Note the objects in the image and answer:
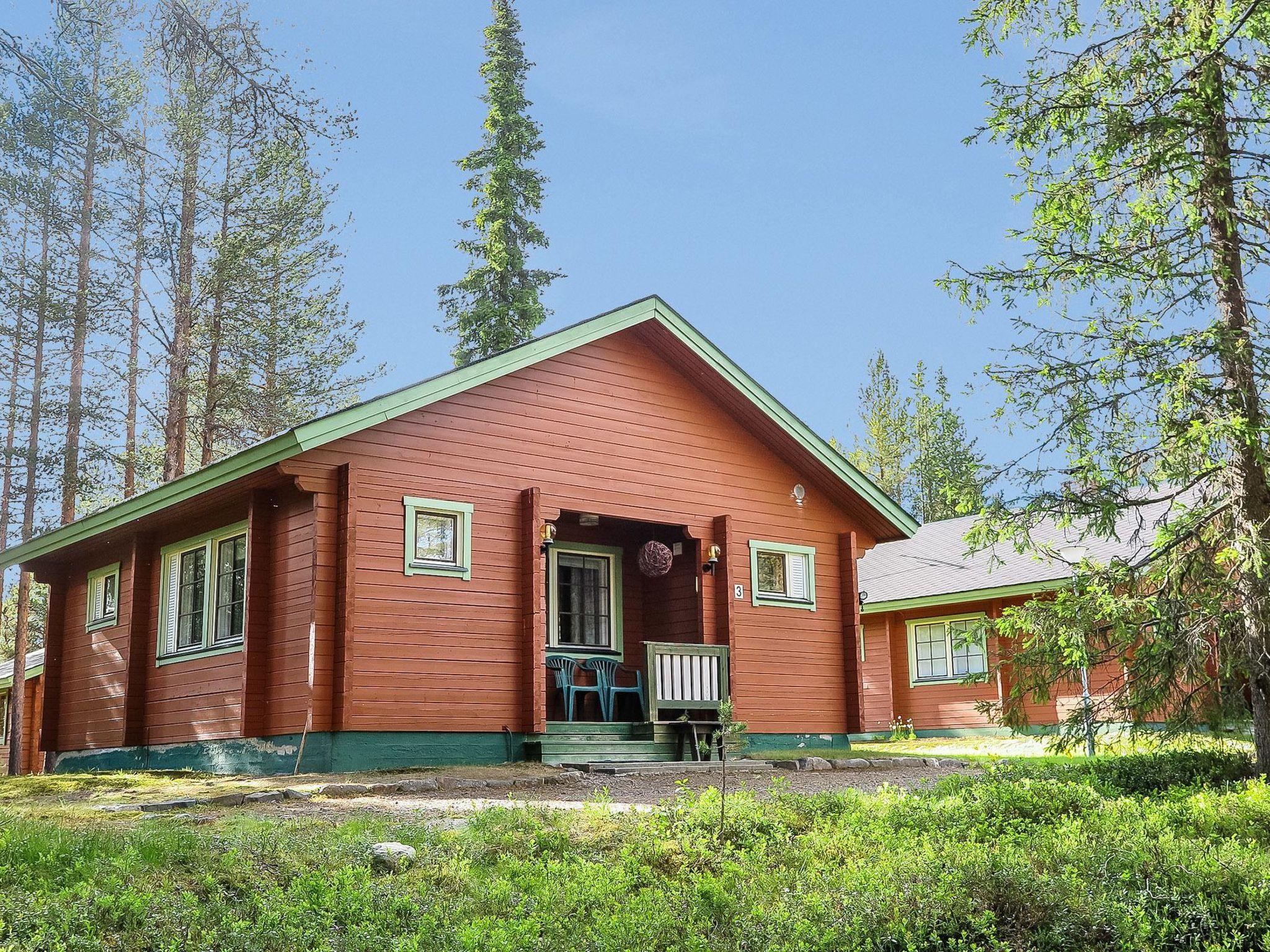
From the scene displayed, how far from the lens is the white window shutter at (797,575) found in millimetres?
17094

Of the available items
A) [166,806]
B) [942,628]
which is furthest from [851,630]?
[166,806]

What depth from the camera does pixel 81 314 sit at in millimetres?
28297

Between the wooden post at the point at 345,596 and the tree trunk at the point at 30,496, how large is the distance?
1191 centimetres

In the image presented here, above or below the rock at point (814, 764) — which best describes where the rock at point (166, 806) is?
above

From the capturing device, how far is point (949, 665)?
24609 mm

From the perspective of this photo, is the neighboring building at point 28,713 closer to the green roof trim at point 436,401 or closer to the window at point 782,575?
the green roof trim at point 436,401

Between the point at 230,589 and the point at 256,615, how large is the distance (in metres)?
1.15

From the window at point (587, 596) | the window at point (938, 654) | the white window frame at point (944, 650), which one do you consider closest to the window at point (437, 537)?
the window at point (587, 596)

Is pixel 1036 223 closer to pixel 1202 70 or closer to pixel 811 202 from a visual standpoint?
pixel 1202 70

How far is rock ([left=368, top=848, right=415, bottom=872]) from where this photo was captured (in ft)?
21.9

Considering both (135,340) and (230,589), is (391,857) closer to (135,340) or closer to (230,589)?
(230,589)

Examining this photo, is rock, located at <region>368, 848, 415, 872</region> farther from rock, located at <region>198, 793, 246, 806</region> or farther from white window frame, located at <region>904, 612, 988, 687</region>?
white window frame, located at <region>904, 612, 988, 687</region>

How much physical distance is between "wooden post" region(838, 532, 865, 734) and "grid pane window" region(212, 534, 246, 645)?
8.10m

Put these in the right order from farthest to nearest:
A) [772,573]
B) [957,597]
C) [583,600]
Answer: [957,597] < [772,573] < [583,600]
